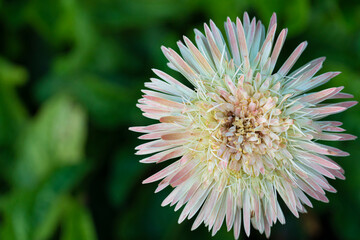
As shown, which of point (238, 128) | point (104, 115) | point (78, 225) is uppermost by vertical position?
point (104, 115)

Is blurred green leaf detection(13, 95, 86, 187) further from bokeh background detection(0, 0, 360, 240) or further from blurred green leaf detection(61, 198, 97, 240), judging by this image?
blurred green leaf detection(61, 198, 97, 240)

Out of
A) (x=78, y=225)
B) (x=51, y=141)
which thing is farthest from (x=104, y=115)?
(x=78, y=225)

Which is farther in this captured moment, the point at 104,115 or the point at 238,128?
the point at 104,115

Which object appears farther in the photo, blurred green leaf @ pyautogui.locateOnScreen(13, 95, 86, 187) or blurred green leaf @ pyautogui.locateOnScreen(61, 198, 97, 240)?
blurred green leaf @ pyautogui.locateOnScreen(13, 95, 86, 187)

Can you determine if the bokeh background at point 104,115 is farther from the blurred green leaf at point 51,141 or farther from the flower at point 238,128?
the flower at point 238,128

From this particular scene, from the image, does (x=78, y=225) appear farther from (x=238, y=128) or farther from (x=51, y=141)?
(x=238, y=128)

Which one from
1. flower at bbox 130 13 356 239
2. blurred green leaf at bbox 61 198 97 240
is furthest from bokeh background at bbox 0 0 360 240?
flower at bbox 130 13 356 239
